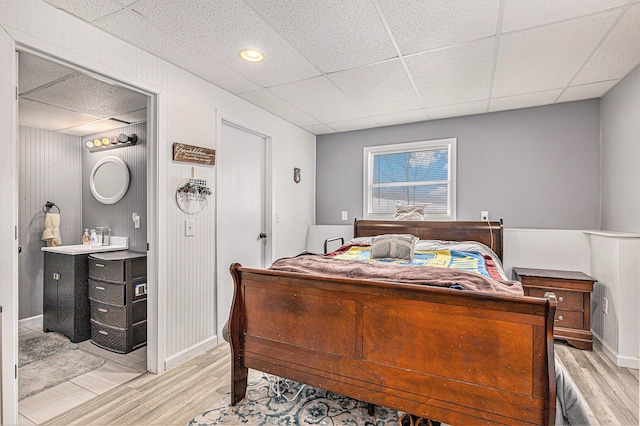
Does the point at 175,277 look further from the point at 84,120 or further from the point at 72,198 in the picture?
the point at 72,198

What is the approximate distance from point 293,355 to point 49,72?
108 inches

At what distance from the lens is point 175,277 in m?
2.62

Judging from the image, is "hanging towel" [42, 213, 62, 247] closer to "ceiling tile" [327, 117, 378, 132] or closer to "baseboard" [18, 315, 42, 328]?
"baseboard" [18, 315, 42, 328]

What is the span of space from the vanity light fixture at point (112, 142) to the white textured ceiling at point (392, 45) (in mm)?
1381

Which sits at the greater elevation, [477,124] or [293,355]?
[477,124]

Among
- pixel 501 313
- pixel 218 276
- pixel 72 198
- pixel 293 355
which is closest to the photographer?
pixel 501 313

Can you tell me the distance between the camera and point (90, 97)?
2906 millimetres

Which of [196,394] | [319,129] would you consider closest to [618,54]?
[319,129]

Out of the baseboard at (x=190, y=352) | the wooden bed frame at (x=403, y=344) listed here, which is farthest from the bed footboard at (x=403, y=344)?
the baseboard at (x=190, y=352)

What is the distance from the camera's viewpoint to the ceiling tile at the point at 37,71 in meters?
2.25

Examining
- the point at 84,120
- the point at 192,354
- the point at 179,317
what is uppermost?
the point at 84,120

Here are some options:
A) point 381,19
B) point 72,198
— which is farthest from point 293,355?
point 72,198

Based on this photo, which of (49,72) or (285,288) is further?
(49,72)

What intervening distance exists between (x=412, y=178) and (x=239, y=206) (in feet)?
7.30
